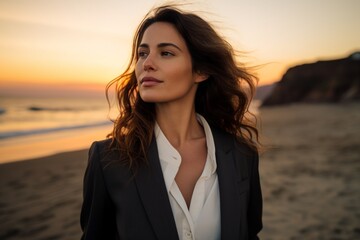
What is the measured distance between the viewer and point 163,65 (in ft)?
6.52

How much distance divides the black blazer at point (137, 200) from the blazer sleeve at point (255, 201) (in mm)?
202

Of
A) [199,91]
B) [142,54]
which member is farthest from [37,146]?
[142,54]

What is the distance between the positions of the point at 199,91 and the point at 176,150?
85cm

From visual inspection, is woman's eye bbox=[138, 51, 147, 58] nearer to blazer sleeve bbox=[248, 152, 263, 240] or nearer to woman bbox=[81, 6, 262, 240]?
woman bbox=[81, 6, 262, 240]

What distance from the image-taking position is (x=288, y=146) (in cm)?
1027

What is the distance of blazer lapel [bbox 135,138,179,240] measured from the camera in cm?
162

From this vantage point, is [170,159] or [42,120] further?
[42,120]

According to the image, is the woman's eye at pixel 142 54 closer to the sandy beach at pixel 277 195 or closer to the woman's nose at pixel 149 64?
the woman's nose at pixel 149 64

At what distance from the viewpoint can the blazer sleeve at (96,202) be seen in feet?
5.66

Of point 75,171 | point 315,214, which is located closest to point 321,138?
point 315,214

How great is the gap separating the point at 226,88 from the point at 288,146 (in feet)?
28.5

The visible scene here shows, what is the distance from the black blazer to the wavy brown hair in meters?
0.09

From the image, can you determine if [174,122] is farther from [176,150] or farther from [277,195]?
[277,195]

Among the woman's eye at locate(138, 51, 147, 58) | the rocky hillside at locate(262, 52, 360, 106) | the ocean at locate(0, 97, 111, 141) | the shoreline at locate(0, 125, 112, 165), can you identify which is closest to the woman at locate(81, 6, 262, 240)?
the woman's eye at locate(138, 51, 147, 58)
